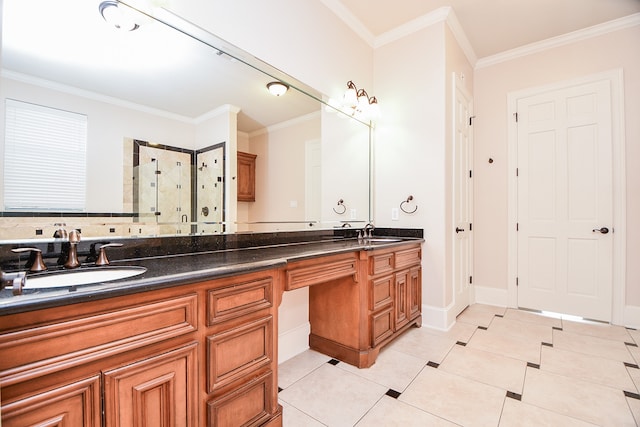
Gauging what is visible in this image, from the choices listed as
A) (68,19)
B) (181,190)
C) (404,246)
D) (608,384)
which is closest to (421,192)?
(404,246)

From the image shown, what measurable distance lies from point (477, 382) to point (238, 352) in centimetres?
154

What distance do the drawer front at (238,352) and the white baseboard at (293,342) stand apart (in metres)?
0.82

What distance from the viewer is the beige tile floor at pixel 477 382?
157cm

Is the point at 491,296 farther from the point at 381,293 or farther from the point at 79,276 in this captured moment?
the point at 79,276

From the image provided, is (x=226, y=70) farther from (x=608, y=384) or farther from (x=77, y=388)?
(x=608, y=384)

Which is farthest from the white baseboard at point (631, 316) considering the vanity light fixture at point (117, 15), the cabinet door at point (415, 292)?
the vanity light fixture at point (117, 15)

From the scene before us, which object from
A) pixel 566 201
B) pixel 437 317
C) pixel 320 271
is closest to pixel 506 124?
pixel 566 201

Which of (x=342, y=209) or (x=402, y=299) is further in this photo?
(x=342, y=209)

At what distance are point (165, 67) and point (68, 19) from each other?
0.40 metres

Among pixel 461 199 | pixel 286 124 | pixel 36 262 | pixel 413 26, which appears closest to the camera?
pixel 36 262

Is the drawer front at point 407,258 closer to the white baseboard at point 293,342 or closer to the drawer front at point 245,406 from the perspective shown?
the white baseboard at point 293,342

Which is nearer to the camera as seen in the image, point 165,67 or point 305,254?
point 165,67

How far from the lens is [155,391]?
1.00 m

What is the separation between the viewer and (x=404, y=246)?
2480 mm
